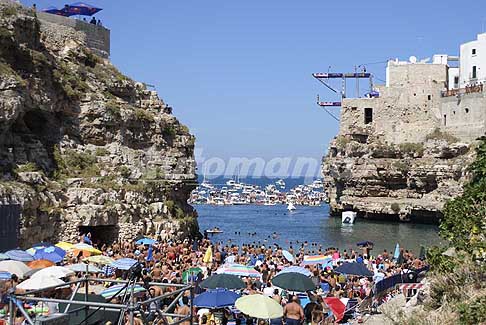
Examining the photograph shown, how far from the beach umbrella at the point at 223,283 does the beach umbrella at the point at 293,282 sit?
0.95 meters

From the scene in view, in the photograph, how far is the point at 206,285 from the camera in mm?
15383

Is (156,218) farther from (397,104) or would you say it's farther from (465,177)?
(397,104)

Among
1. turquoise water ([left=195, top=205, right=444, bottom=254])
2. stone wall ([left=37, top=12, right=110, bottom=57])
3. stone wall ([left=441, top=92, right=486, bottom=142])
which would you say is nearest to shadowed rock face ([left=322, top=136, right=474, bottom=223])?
stone wall ([left=441, top=92, right=486, bottom=142])

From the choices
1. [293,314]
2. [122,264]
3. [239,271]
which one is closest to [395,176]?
[239,271]

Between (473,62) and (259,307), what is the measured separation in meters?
60.7

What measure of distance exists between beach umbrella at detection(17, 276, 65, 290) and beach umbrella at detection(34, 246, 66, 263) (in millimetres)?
5236

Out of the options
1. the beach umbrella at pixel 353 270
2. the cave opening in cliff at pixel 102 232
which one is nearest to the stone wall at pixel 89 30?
the cave opening in cliff at pixel 102 232

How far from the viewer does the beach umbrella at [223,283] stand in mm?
15344

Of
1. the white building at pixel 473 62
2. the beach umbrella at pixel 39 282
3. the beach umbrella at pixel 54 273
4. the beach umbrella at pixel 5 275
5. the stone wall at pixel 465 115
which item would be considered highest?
the white building at pixel 473 62

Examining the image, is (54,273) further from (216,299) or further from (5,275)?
(216,299)

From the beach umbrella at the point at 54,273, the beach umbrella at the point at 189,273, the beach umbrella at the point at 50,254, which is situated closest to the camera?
the beach umbrella at the point at 54,273

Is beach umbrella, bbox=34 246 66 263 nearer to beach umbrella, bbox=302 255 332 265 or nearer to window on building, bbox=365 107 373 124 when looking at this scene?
beach umbrella, bbox=302 255 332 265

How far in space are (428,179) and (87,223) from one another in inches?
1677

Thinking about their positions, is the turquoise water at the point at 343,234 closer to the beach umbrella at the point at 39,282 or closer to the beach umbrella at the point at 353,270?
the beach umbrella at the point at 353,270
